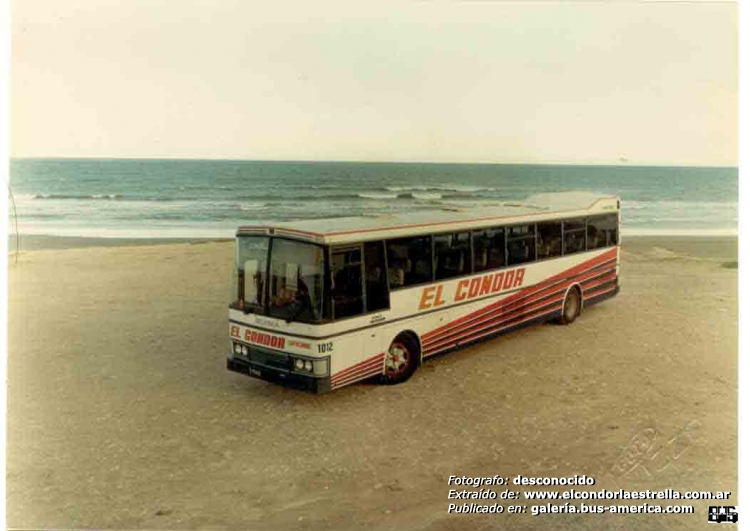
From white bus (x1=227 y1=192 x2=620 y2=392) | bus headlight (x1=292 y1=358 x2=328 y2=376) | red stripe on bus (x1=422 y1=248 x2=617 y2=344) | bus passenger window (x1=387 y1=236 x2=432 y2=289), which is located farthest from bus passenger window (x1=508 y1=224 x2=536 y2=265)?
bus headlight (x1=292 y1=358 x2=328 y2=376)

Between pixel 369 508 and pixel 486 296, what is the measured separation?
17.3 feet

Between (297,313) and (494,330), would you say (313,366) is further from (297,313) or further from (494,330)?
(494,330)

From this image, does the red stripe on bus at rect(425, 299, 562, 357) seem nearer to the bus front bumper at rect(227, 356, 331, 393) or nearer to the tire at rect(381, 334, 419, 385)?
the tire at rect(381, 334, 419, 385)

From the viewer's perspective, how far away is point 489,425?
9234 mm

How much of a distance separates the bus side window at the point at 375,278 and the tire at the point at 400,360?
0.80m

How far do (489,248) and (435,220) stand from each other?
141 centimetres

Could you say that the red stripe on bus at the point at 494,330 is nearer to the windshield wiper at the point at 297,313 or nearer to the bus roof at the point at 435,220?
the bus roof at the point at 435,220

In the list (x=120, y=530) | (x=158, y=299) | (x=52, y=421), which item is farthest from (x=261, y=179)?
(x=120, y=530)

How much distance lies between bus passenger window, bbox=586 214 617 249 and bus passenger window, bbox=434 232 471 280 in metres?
4.17

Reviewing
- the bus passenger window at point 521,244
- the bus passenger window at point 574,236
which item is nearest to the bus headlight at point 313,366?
the bus passenger window at point 521,244

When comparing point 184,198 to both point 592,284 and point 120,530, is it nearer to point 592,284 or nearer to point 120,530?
point 592,284

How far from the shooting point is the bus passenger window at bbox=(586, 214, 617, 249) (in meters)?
14.3

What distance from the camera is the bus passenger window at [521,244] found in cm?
1227

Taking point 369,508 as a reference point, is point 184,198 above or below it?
above
